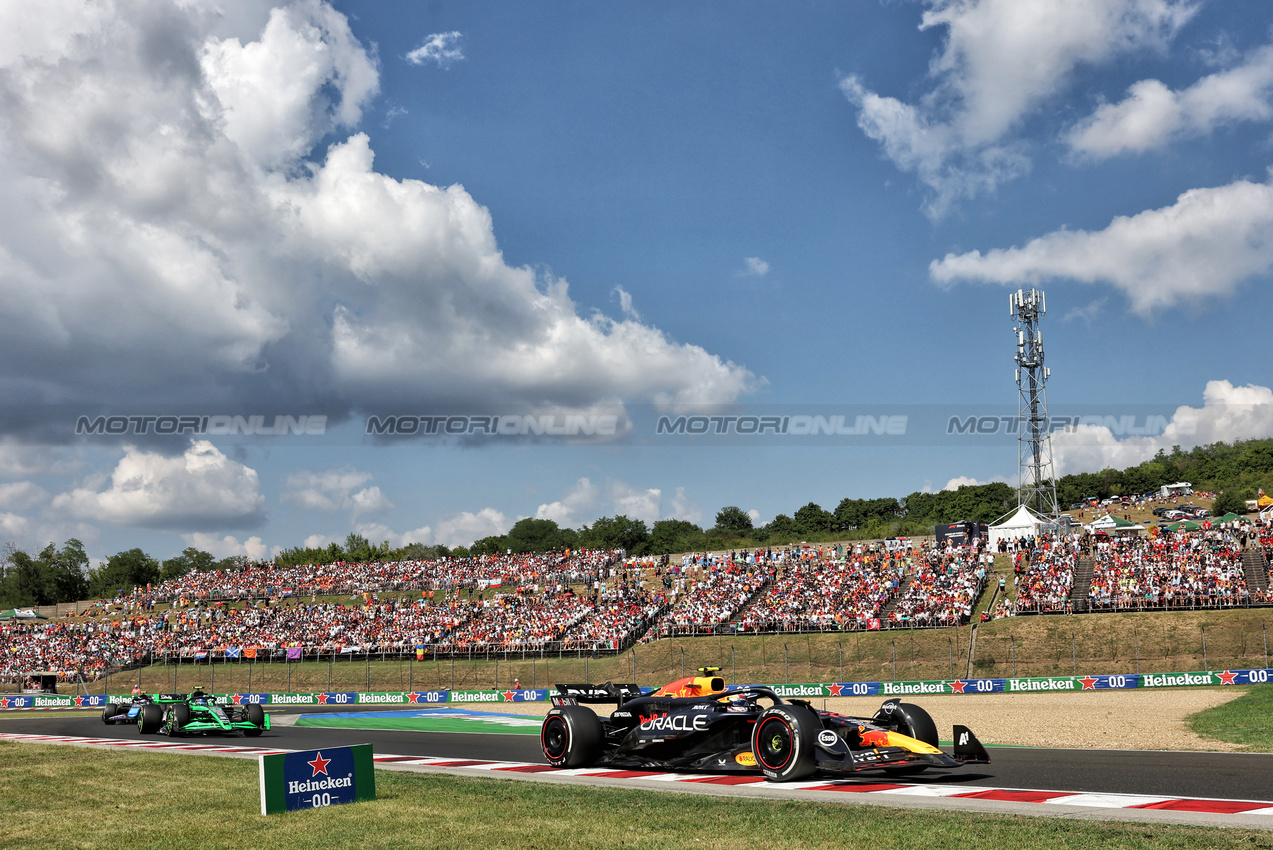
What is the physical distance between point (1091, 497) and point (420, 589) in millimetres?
97861

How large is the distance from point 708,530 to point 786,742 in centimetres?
11734

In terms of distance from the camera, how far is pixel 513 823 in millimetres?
8562


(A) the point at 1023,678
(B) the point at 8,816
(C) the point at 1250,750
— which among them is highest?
(B) the point at 8,816

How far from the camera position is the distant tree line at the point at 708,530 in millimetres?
110625

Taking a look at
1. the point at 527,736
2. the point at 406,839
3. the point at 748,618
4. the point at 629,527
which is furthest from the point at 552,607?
the point at 629,527

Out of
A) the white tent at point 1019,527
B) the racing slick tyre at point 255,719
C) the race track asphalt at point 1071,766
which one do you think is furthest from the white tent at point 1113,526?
the racing slick tyre at point 255,719

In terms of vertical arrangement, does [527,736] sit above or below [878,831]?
below

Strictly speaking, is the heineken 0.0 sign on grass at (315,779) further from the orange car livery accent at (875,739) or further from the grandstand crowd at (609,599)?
the grandstand crowd at (609,599)

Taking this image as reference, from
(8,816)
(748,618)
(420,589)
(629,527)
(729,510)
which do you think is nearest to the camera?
(8,816)

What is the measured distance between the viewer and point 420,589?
6028cm

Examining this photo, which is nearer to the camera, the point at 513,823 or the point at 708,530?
the point at 513,823

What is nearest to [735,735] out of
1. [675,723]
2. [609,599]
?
[675,723]

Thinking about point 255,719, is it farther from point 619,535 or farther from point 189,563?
point 189,563

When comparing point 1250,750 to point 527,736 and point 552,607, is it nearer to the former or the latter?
point 527,736
